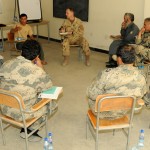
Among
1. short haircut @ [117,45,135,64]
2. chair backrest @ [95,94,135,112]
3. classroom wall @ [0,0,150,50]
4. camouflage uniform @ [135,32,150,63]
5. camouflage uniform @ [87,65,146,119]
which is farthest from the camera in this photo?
classroom wall @ [0,0,150,50]

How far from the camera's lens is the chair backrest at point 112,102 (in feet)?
6.71

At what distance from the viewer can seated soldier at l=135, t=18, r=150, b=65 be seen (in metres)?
4.03

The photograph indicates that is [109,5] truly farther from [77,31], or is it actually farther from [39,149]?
[39,149]

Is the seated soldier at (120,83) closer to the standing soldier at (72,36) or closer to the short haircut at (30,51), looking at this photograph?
the short haircut at (30,51)

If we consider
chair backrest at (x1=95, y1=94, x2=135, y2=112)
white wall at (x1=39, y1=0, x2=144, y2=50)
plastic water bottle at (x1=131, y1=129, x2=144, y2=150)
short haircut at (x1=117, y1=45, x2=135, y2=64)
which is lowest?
plastic water bottle at (x1=131, y1=129, x2=144, y2=150)

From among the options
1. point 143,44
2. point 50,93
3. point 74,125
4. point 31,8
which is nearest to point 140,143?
point 74,125

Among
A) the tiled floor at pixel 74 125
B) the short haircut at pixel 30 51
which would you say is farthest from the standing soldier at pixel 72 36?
the short haircut at pixel 30 51

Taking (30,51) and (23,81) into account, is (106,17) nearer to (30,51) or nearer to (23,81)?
(30,51)

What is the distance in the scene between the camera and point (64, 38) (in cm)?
516

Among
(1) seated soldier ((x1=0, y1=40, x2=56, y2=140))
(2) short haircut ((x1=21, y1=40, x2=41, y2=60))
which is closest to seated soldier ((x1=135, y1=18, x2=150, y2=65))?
(2) short haircut ((x1=21, y1=40, x2=41, y2=60))

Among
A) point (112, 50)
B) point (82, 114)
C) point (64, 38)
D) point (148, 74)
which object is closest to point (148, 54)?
point (148, 74)

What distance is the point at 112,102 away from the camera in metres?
2.07

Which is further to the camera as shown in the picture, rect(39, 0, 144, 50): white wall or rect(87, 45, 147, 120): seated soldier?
rect(39, 0, 144, 50): white wall

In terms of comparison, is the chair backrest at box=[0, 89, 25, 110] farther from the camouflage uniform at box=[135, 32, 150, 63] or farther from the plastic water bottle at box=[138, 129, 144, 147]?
the camouflage uniform at box=[135, 32, 150, 63]
